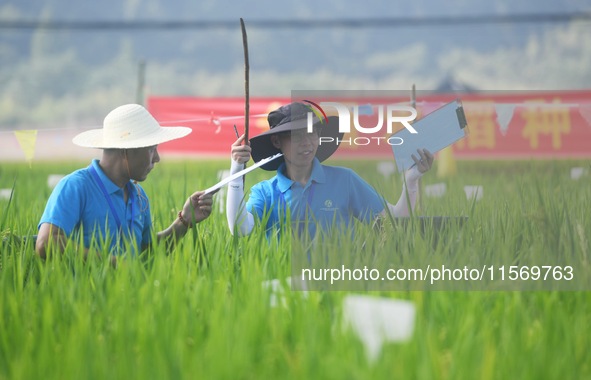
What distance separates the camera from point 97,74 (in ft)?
257

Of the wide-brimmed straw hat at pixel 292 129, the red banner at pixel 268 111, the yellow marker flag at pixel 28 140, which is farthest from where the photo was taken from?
the red banner at pixel 268 111

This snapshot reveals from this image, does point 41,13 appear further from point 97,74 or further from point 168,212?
point 168,212

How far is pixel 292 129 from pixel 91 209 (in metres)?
0.69

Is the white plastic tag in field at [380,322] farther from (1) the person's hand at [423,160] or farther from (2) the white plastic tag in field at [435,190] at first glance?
(2) the white plastic tag in field at [435,190]

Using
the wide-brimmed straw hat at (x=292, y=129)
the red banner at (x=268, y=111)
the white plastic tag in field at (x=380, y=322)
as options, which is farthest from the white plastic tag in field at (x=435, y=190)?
the red banner at (x=268, y=111)

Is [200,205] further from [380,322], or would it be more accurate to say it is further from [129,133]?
[380,322]

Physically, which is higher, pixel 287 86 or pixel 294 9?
pixel 294 9

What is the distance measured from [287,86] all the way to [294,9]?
1081 inches

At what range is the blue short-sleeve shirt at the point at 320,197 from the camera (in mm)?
2887

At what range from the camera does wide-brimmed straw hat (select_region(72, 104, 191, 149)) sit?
2.85m

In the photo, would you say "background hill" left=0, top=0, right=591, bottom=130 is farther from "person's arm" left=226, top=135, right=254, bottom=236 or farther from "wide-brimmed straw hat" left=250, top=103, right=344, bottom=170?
"person's arm" left=226, top=135, right=254, bottom=236

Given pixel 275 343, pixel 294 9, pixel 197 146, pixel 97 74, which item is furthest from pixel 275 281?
pixel 294 9

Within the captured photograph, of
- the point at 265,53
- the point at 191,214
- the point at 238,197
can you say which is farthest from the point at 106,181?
the point at 265,53

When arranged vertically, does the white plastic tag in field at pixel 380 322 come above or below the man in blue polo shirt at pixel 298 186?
below
